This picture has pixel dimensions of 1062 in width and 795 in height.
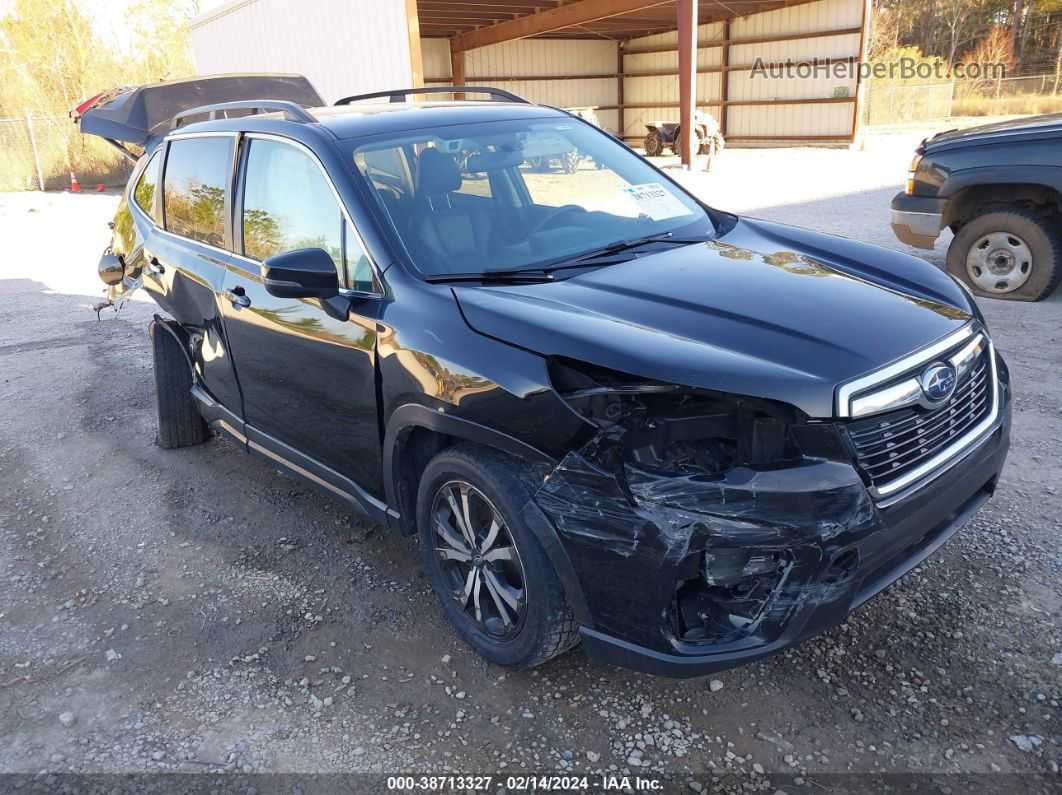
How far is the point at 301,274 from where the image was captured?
291cm

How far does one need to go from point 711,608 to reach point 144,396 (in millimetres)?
5121

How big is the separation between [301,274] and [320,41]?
17.0 metres

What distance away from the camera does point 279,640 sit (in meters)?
3.22

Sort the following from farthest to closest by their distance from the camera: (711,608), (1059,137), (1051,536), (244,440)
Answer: (1059,137)
(244,440)
(1051,536)
(711,608)

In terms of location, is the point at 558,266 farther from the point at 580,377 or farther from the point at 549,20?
the point at 549,20

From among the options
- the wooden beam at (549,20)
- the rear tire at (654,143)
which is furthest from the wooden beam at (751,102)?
the wooden beam at (549,20)

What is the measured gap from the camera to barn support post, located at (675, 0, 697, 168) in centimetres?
1941

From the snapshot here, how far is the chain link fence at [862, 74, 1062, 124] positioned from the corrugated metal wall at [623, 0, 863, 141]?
916cm

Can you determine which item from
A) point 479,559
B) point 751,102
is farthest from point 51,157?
point 479,559

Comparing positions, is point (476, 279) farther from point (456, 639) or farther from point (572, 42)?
point (572, 42)

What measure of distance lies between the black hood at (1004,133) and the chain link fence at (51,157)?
22182mm

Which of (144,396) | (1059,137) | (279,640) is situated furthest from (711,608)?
(1059,137)

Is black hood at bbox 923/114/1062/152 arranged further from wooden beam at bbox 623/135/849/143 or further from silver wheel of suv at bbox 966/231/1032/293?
wooden beam at bbox 623/135/849/143

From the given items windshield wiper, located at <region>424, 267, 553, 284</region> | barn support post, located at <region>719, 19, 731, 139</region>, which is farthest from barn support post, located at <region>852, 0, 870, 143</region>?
windshield wiper, located at <region>424, 267, 553, 284</region>
